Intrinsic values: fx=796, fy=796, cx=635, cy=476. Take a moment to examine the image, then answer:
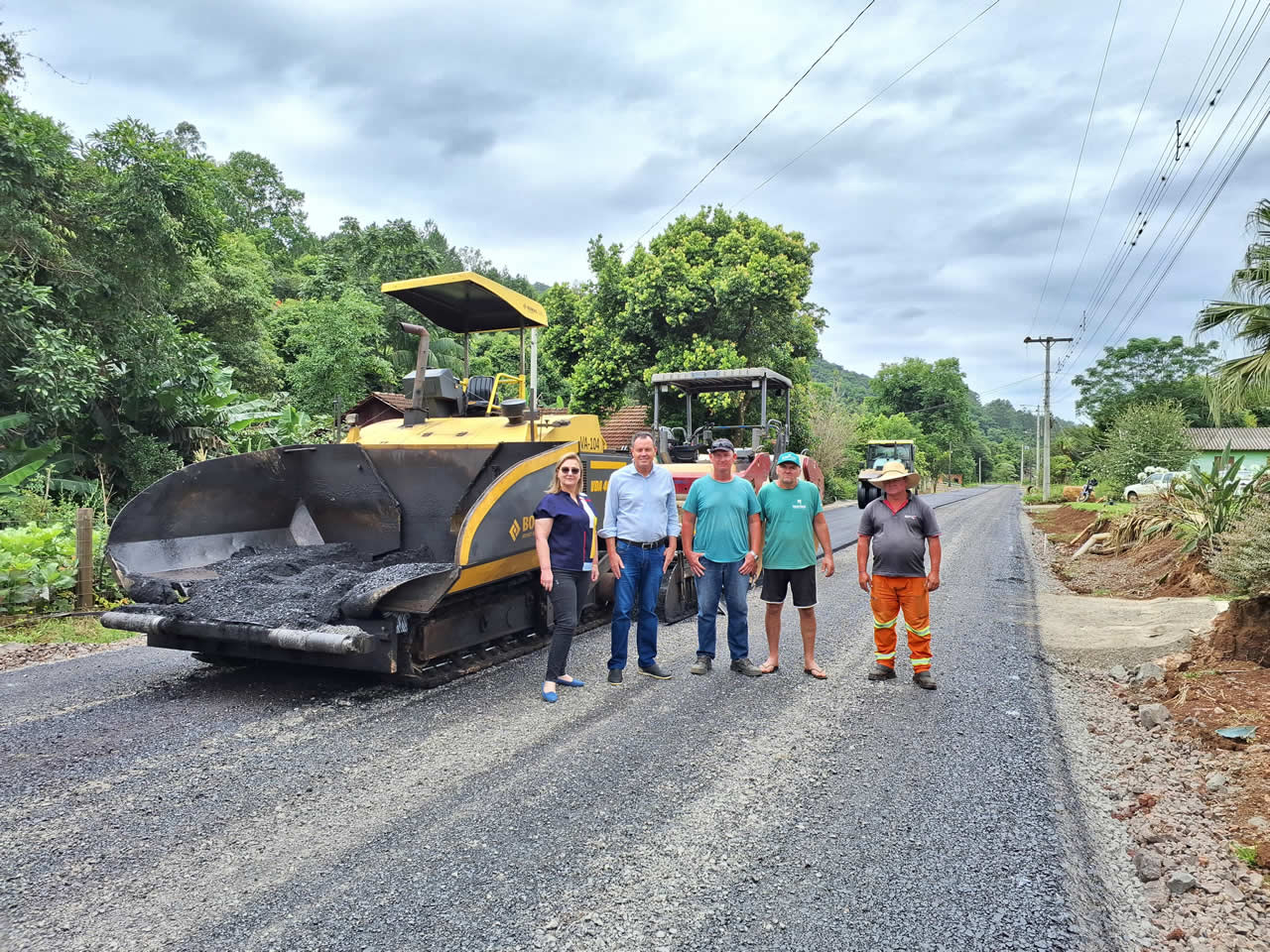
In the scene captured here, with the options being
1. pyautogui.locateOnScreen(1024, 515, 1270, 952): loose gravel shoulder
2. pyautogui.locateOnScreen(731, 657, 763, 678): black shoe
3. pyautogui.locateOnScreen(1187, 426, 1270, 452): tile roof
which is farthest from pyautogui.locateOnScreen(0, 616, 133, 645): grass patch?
pyautogui.locateOnScreen(1187, 426, 1270, 452): tile roof

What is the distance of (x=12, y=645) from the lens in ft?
21.9

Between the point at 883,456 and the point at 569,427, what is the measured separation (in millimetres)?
25224

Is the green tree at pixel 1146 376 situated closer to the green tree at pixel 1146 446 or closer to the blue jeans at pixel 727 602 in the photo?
the green tree at pixel 1146 446

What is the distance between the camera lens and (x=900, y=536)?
5426mm

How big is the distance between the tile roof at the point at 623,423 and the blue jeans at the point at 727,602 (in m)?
17.6

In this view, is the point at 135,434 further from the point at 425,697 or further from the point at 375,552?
the point at 425,697

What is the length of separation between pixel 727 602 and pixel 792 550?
1.94 ft

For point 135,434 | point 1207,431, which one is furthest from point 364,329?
point 1207,431

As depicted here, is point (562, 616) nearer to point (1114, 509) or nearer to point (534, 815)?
point (534, 815)

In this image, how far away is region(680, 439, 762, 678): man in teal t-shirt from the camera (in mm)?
5676

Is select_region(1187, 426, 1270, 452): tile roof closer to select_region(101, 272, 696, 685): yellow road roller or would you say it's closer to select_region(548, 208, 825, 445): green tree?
select_region(548, 208, 825, 445): green tree

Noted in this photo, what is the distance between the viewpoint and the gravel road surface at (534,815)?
259cm

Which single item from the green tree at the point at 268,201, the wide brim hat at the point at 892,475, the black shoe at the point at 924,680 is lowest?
the black shoe at the point at 924,680

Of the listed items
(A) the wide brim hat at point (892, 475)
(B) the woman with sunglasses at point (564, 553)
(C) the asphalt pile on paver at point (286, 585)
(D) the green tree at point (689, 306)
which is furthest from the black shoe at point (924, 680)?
(D) the green tree at point (689, 306)
